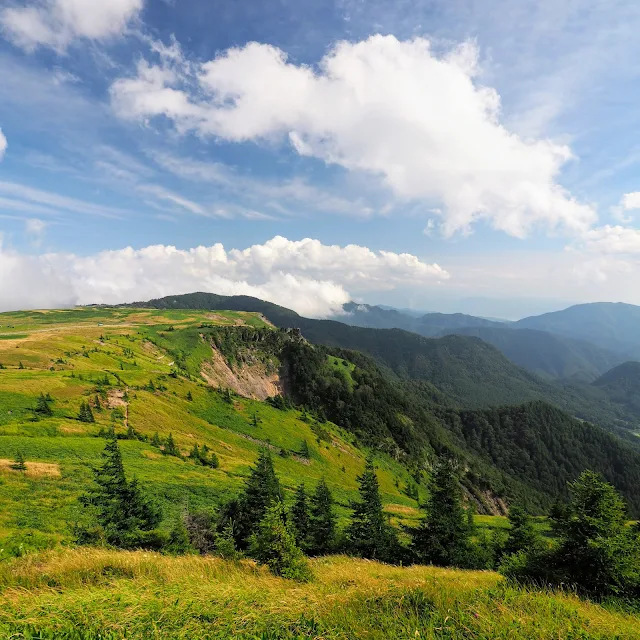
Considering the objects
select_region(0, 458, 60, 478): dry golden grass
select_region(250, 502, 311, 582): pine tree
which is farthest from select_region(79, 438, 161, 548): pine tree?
select_region(250, 502, 311, 582): pine tree

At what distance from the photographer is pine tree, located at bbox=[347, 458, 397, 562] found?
26.0 m

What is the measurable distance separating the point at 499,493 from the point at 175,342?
512ft

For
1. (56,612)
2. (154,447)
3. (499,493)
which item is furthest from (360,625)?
(499,493)

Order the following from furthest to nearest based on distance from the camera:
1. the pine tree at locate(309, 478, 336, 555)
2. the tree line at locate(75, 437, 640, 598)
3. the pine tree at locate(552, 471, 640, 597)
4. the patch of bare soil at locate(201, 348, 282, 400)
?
1. the patch of bare soil at locate(201, 348, 282, 400)
2. the pine tree at locate(309, 478, 336, 555)
3. the tree line at locate(75, 437, 640, 598)
4. the pine tree at locate(552, 471, 640, 597)

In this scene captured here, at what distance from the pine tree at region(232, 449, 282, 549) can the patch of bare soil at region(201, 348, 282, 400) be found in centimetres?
10546

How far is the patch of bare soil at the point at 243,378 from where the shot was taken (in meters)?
137

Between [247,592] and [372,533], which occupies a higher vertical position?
[247,592]

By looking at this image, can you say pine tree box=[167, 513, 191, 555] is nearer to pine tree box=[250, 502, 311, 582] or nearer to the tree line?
the tree line

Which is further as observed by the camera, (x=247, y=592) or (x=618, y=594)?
(x=618, y=594)

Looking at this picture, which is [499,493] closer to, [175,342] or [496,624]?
[175,342]

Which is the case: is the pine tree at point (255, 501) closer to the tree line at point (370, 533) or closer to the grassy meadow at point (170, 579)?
the tree line at point (370, 533)

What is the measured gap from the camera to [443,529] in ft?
82.2

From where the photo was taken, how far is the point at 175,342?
487 feet

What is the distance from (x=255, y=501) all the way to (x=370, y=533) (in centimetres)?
934
